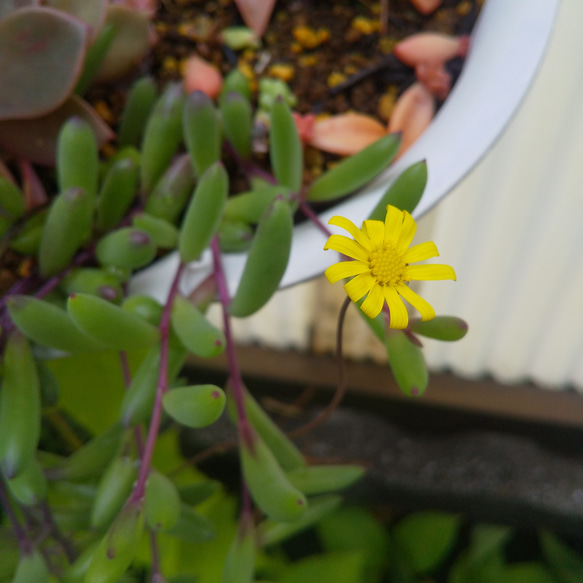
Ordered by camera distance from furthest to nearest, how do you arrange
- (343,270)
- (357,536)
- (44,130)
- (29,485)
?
(357,536) < (44,130) < (29,485) < (343,270)

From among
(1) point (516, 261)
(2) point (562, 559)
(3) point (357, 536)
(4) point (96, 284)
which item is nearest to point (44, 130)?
(4) point (96, 284)

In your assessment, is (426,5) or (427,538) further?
(427,538)

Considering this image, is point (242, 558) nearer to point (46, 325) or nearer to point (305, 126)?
point (46, 325)

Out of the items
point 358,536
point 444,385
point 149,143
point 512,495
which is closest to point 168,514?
point 149,143

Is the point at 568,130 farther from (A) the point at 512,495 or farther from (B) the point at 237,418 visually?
(A) the point at 512,495

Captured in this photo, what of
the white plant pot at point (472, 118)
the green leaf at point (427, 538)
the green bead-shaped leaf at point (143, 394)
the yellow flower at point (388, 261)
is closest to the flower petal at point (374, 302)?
the yellow flower at point (388, 261)

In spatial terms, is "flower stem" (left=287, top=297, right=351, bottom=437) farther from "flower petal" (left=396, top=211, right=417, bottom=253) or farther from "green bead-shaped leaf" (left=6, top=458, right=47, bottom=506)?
"green bead-shaped leaf" (left=6, top=458, right=47, bottom=506)

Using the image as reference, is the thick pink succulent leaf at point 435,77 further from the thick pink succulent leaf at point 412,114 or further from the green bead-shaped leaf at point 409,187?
the green bead-shaped leaf at point 409,187
